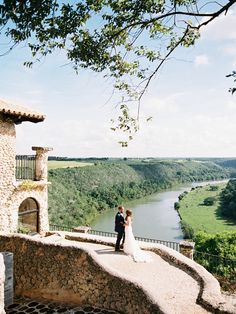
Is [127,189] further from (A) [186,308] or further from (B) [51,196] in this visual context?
(A) [186,308]

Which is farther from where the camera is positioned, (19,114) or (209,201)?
(209,201)

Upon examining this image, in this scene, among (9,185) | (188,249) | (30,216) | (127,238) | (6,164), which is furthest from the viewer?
(30,216)

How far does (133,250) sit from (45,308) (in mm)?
3560

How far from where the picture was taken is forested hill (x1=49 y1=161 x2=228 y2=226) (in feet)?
169

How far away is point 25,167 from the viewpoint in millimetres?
15141

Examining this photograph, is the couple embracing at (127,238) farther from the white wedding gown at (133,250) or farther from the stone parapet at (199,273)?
the stone parapet at (199,273)

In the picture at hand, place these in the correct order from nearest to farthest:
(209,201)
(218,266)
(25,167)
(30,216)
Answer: (25,167) → (218,266) → (30,216) → (209,201)

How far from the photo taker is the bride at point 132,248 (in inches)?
429

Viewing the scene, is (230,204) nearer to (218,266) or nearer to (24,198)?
(218,266)

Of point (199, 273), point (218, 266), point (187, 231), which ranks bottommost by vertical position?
point (187, 231)

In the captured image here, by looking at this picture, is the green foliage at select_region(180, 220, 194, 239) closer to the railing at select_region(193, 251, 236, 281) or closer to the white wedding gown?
the railing at select_region(193, 251, 236, 281)

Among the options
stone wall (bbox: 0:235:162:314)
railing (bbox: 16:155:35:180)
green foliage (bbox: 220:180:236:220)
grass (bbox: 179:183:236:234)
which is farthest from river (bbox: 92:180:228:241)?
stone wall (bbox: 0:235:162:314)

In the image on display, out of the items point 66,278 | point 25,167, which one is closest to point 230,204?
point 25,167

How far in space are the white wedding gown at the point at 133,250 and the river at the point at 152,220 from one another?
3549 cm
